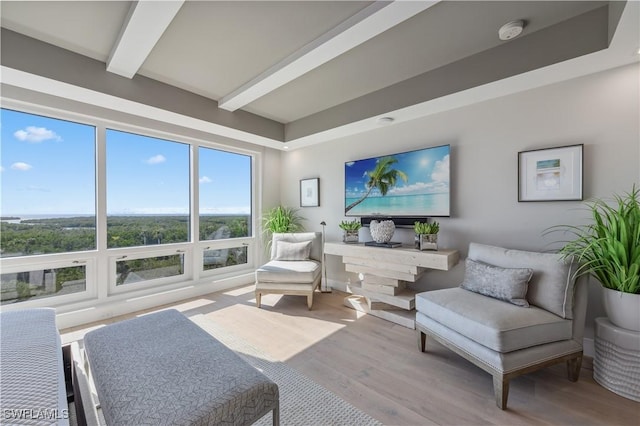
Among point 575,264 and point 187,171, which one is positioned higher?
point 187,171

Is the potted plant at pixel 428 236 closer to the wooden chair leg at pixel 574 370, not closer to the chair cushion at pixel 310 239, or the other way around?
the wooden chair leg at pixel 574 370

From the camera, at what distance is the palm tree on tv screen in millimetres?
3289

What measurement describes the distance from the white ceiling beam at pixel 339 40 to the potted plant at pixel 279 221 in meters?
2.06

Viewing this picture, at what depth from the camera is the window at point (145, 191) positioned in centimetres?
322

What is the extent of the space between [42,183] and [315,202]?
3195 mm

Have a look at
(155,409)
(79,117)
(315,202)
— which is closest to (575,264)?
(155,409)

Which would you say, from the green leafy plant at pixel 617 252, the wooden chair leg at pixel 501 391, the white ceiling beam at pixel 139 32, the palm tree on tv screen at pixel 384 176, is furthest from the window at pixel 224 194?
the green leafy plant at pixel 617 252

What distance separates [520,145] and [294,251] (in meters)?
2.84

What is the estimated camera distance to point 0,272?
252cm

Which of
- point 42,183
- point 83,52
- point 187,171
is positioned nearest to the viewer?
point 83,52

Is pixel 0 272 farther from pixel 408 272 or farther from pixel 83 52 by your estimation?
pixel 408 272

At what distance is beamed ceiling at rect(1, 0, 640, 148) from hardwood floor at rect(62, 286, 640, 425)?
7.56 ft

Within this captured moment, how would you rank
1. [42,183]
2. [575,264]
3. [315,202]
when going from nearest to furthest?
[575,264], [42,183], [315,202]

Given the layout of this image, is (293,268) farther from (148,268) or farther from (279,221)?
(148,268)
